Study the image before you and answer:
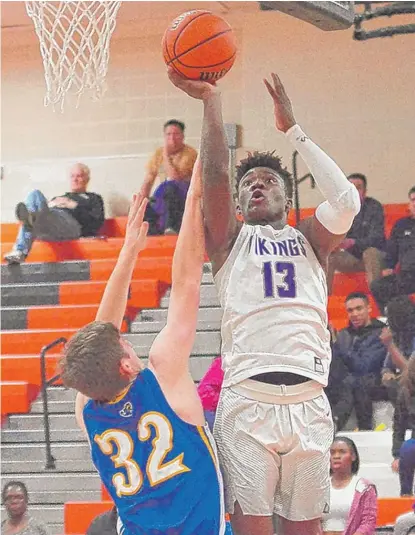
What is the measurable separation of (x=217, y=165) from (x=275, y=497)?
1.00 m

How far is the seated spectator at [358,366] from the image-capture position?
21.6 feet

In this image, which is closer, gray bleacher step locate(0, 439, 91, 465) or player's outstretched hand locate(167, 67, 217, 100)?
player's outstretched hand locate(167, 67, 217, 100)

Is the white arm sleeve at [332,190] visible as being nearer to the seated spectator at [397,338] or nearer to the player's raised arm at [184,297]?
the player's raised arm at [184,297]

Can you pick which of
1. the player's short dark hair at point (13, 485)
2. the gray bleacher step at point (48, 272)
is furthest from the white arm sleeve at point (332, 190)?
the gray bleacher step at point (48, 272)

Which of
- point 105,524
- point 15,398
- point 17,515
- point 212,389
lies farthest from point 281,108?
point 15,398

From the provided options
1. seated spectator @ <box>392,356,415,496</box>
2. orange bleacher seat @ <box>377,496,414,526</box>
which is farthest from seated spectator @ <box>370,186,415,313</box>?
orange bleacher seat @ <box>377,496,414,526</box>

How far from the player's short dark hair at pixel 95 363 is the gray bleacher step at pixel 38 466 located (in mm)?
4380

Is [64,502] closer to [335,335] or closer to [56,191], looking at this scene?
[335,335]

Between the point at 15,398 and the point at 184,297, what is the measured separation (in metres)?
5.03

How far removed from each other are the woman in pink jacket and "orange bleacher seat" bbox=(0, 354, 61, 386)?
2865 millimetres

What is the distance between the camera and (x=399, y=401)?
630cm

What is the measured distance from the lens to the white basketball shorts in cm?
299

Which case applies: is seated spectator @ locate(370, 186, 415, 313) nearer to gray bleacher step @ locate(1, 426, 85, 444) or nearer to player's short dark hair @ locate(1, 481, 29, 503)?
gray bleacher step @ locate(1, 426, 85, 444)

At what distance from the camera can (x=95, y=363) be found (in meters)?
2.81
